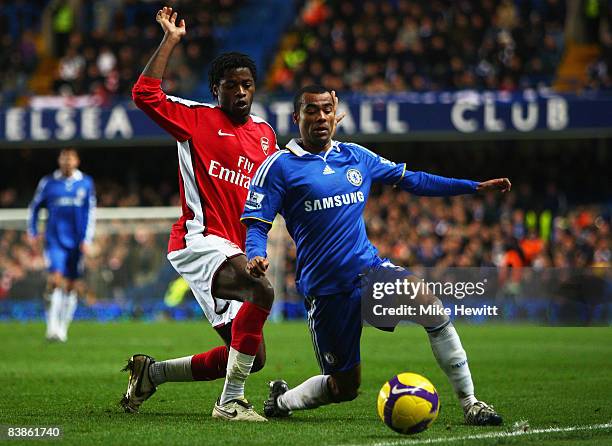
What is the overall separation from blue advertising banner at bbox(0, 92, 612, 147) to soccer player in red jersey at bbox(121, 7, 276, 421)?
16554 millimetres

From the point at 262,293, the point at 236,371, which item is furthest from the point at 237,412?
the point at 262,293

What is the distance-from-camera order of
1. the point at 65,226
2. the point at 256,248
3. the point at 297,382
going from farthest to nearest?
1. the point at 65,226
2. the point at 297,382
3. the point at 256,248

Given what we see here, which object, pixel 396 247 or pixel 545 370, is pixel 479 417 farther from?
pixel 396 247

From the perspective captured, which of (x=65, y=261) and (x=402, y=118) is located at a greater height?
(x=402, y=118)

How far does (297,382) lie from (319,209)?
356 cm

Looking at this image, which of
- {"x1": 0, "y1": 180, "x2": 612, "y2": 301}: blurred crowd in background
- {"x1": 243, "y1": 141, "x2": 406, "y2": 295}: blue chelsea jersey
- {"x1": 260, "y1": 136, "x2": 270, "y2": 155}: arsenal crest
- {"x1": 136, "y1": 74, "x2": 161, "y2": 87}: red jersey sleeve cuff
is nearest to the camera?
{"x1": 243, "y1": 141, "x2": 406, "y2": 295}: blue chelsea jersey

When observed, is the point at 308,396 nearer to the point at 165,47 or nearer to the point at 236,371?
the point at 236,371

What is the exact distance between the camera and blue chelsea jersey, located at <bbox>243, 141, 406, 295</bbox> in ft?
23.6

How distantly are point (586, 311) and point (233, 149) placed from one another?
7.93 m

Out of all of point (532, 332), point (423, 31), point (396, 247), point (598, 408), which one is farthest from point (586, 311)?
point (423, 31)

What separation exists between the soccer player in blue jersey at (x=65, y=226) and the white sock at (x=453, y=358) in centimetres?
1011

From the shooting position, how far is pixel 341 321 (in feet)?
23.7

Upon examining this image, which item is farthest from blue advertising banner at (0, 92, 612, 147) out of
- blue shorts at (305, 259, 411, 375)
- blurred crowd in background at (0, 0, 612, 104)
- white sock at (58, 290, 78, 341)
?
blue shorts at (305, 259, 411, 375)

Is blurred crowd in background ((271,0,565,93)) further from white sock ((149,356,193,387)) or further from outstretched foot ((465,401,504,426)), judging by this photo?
outstretched foot ((465,401,504,426))
